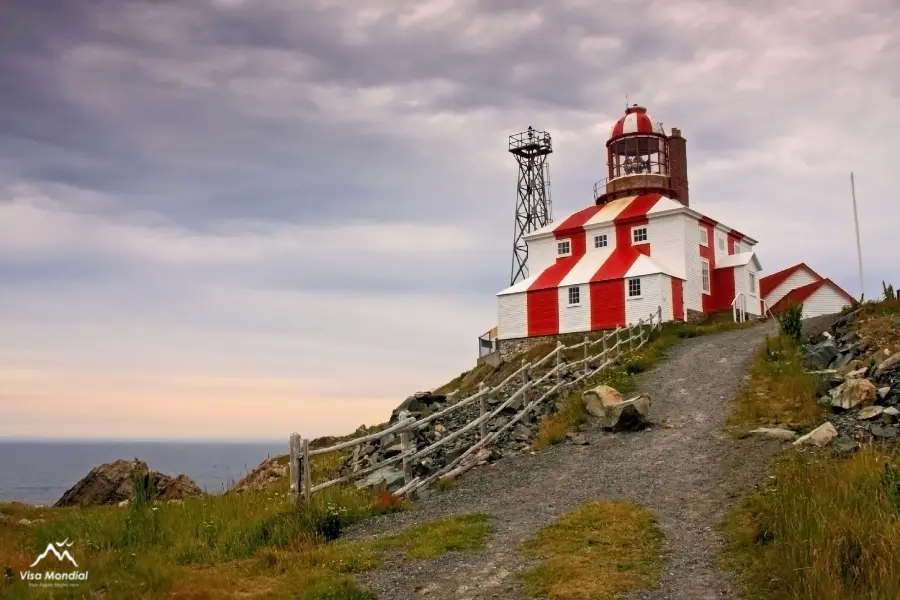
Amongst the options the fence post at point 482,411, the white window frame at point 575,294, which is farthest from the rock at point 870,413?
the white window frame at point 575,294

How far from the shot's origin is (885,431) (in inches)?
494

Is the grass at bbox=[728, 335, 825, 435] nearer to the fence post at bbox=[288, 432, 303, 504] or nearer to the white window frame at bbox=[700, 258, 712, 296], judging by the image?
the fence post at bbox=[288, 432, 303, 504]

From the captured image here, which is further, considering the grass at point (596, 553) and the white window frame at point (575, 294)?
the white window frame at point (575, 294)

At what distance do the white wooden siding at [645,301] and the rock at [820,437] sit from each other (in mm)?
21656

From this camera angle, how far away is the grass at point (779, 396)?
14844 mm

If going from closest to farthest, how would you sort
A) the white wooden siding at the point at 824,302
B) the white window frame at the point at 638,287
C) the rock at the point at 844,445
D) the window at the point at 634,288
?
the rock at the point at 844,445 < the white window frame at the point at 638,287 < the window at the point at 634,288 < the white wooden siding at the point at 824,302

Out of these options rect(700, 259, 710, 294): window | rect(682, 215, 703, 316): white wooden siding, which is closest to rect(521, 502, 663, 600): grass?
rect(682, 215, 703, 316): white wooden siding

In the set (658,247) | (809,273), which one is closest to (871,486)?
(658,247)

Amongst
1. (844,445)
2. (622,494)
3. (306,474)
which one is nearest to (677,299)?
(844,445)

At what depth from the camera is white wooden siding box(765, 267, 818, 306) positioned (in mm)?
41406

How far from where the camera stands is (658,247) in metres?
38.2

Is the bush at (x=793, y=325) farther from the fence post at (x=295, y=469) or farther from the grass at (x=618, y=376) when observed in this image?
the fence post at (x=295, y=469)

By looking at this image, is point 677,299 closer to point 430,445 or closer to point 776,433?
point 776,433

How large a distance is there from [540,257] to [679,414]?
2563 centimetres
